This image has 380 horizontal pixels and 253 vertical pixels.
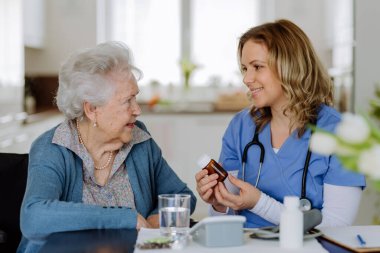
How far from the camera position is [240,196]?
2115 millimetres

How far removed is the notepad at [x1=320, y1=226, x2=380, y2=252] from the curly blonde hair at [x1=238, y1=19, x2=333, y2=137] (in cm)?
47

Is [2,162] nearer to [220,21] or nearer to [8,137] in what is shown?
[8,137]

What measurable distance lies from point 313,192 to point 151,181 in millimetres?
571

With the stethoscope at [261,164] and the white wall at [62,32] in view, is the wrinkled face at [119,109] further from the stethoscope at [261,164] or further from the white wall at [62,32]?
the white wall at [62,32]

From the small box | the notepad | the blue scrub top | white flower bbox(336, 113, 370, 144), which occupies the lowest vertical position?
the notepad

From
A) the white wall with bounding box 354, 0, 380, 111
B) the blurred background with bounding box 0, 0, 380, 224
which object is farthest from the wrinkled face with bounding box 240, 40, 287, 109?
the blurred background with bounding box 0, 0, 380, 224

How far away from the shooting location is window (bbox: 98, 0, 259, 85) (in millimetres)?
7121

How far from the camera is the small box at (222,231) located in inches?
64.9

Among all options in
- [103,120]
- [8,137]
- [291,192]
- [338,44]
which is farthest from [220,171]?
[338,44]

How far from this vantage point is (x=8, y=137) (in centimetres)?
428

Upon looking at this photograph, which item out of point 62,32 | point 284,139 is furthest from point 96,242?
point 62,32

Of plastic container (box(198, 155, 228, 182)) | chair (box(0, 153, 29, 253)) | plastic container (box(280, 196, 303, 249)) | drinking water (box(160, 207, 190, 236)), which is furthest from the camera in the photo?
chair (box(0, 153, 29, 253))

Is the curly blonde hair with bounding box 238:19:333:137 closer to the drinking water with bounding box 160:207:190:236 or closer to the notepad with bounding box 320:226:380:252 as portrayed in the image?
the notepad with bounding box 320:226:380:252

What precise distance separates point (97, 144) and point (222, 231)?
74cm
